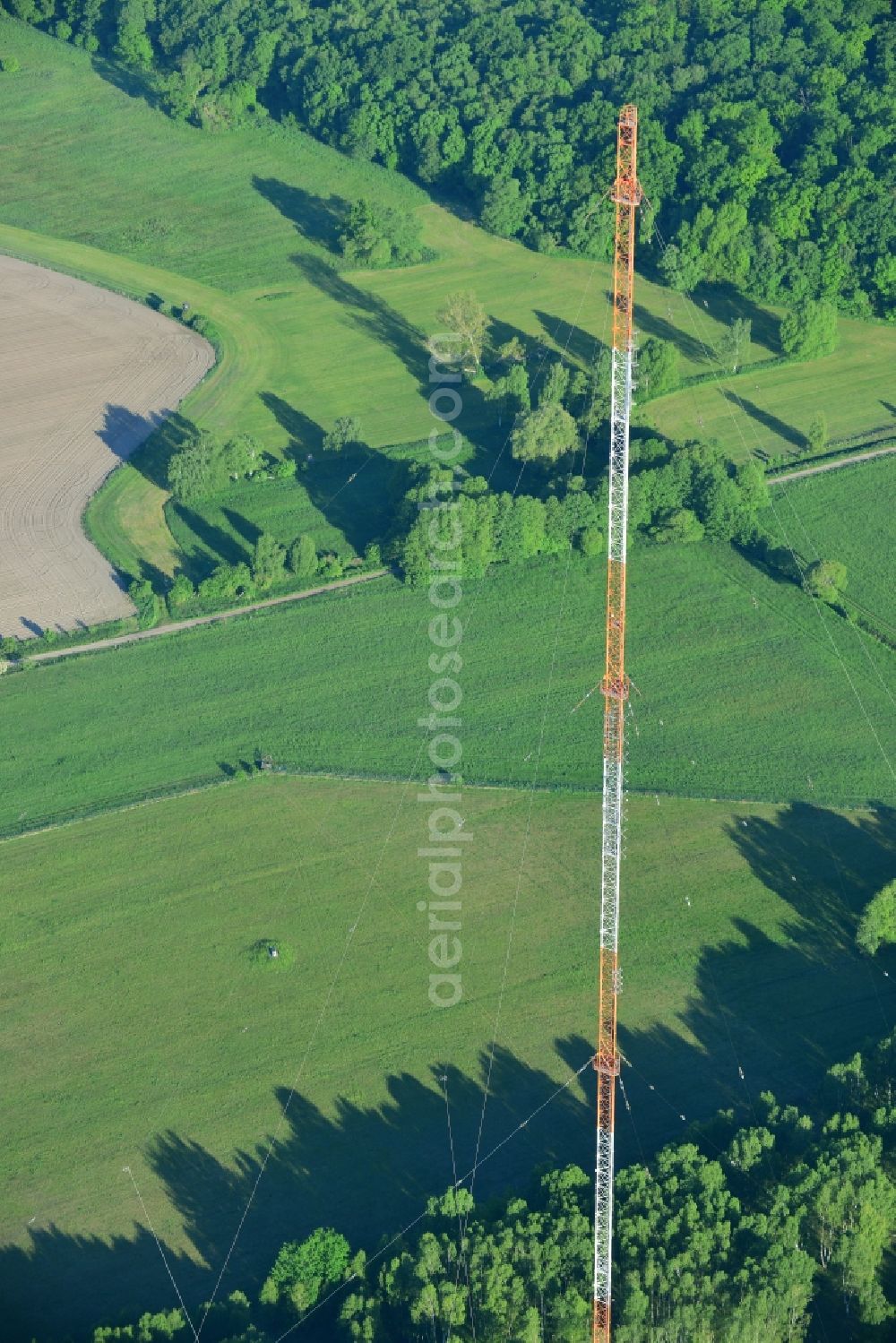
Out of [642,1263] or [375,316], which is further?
[375,316]

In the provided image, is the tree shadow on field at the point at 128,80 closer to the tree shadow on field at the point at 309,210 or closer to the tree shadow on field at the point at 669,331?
the tree shadow on field at the point at 309,210

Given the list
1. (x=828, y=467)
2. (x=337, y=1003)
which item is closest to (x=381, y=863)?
(x=337, y=1003)

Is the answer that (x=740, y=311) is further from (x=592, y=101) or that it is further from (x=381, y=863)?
(x=381, y=863)

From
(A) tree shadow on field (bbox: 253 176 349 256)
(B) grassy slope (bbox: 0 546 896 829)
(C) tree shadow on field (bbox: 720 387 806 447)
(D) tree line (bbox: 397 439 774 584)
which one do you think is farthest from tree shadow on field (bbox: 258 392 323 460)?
(C) tree shadow on field (bbox: 720 387 806 447)

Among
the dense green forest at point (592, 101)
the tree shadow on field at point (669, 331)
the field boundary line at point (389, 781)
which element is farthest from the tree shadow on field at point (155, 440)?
the dense green forest at point (592, 101)

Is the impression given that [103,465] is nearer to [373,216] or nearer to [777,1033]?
[373,216]

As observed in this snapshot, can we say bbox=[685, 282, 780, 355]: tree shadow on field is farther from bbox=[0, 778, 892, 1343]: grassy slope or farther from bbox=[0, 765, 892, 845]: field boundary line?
bbox=[0, 778, 892, 1343]: grassy slope
